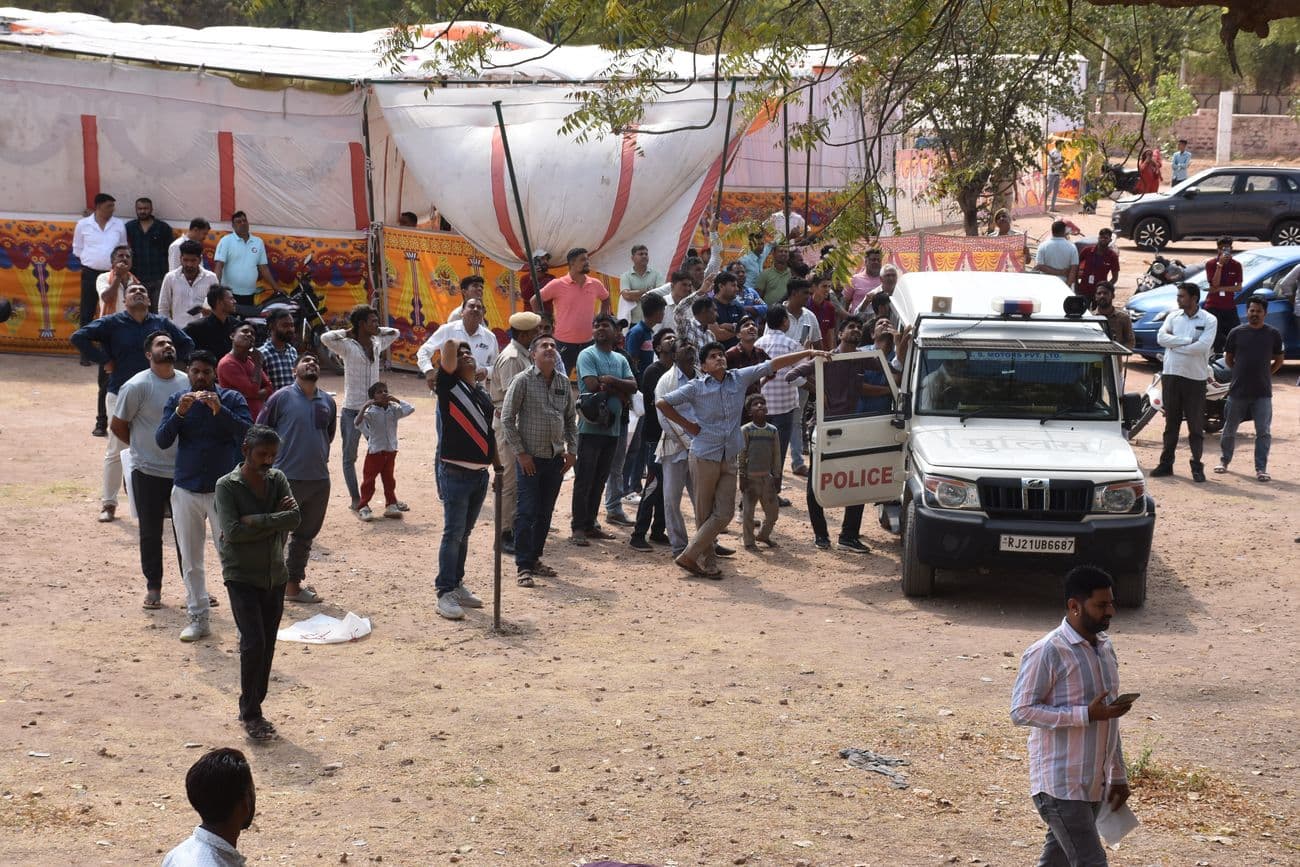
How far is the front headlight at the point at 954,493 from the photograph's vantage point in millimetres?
10336

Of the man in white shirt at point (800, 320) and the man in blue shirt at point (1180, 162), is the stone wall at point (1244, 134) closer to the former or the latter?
the man in blue shirt at point (1180, 162)

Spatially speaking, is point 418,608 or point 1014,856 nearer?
point 1014,856

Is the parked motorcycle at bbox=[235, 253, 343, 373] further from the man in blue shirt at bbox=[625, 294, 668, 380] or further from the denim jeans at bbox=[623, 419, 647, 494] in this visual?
the man in blue shirt at bbox=[625, 294, 668, 380]

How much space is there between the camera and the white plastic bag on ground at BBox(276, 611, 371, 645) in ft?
31.4

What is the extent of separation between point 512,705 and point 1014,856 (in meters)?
2.95

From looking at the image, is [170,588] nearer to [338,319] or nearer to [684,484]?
[684,484]

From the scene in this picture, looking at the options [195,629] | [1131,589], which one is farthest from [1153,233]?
[195,629]

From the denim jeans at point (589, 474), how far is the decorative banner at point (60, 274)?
7797mm

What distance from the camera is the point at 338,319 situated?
1922 cm

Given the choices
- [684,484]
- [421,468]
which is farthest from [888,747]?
[421,468]

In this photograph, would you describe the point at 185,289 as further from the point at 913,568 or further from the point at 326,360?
the point at 913,568

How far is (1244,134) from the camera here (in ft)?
151

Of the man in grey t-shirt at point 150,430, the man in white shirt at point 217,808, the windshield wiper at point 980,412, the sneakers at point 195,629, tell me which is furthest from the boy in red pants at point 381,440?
the man in white shirt at point 217,808

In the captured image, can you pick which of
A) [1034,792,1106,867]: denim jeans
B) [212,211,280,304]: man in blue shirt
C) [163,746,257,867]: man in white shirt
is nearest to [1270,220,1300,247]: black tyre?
[212,211,280,304]: man in blue shirt
